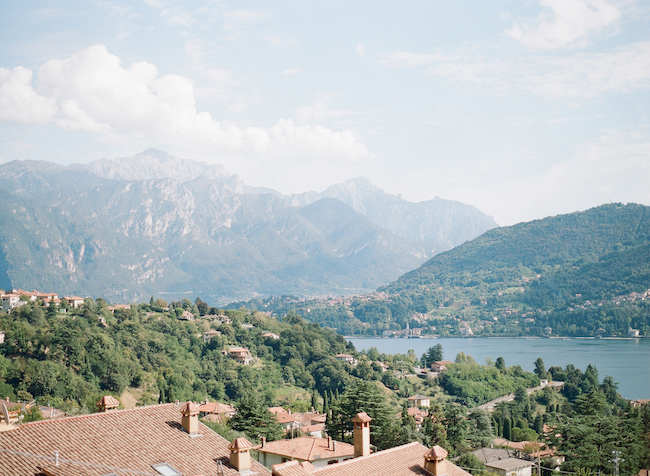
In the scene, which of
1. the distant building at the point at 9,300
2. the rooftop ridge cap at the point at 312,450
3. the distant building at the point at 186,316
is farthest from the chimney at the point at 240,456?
the distant building at the point at 186,316

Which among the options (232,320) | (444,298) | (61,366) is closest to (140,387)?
(61,366)

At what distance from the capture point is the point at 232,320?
69812mm

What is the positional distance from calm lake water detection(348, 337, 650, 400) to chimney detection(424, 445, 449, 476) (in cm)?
5249

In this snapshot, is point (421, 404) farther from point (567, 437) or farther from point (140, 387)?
point (567, 437)

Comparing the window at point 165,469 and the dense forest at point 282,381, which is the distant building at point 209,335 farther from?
the window at point 165,469

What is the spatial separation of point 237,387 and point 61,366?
13.6m

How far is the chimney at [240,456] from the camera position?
29.4 ft

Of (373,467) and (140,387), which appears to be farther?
(140,387)

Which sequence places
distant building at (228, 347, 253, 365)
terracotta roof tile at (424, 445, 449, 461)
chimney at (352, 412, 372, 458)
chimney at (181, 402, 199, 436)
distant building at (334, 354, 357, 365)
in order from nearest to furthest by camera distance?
terracotta roof tile at (424, 445, 449, 461)
chimney at (181, 402, 199, 436)
chimney at (352, 412, 372, 458)
distant building at (228, 347, 253, 365)
distant building at (334, 354, 357, 365)

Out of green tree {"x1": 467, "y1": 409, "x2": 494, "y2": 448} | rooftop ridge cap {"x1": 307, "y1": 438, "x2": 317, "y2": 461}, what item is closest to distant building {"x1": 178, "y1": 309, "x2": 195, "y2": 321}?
green tree {"x1": 467, "y1": 409, "x2": 494, "y2": 448}

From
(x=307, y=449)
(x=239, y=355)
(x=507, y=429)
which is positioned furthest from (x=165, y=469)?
(x=239, y=355)

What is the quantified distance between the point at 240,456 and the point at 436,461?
299 cm

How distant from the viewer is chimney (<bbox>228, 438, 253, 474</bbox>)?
29.4 ft

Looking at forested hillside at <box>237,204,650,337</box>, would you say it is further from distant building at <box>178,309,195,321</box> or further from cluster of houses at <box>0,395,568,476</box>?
cluster of houses at <box>0,395,568,476</box>
